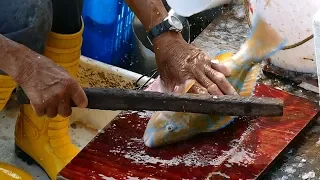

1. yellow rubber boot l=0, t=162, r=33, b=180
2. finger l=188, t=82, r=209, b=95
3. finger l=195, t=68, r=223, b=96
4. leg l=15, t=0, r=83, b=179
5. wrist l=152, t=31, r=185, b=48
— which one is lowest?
yellow rubber boot l=0, t=162, r=33, b=180

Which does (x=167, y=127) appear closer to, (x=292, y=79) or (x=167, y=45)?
(x=167, y=45)

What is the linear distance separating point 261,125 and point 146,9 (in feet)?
2.56

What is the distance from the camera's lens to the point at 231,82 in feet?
9.30

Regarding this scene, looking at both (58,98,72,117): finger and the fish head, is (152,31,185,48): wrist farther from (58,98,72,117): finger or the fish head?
(58,98,72,117): finger

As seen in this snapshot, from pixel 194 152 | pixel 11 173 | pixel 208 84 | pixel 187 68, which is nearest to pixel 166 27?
pixel 187 68

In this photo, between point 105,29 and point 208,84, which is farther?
point 105,29

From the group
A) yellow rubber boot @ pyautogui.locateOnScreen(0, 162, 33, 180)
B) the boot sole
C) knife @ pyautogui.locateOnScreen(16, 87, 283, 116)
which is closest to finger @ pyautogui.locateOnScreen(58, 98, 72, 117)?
knife @ pyautogui.locateOnScreen(16, 87, 283, 116)

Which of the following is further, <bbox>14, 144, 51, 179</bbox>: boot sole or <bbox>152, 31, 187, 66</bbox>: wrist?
<bbox>14, 144, 51, 179</bbox>: boot sole

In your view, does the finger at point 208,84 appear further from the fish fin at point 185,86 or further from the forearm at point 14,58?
the forearm at point 14,58

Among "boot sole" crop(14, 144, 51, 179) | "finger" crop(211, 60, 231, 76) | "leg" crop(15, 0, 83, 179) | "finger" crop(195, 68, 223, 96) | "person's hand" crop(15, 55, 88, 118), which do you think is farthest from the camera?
"boot sole" crop(14, 144, 51, 179)

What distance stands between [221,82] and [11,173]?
1206 millimetres

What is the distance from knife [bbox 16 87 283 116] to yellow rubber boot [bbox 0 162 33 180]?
2.23ft

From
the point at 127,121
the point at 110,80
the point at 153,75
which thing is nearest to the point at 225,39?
the point at 153,75

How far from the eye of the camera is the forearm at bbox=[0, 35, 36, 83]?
7.87 feet
